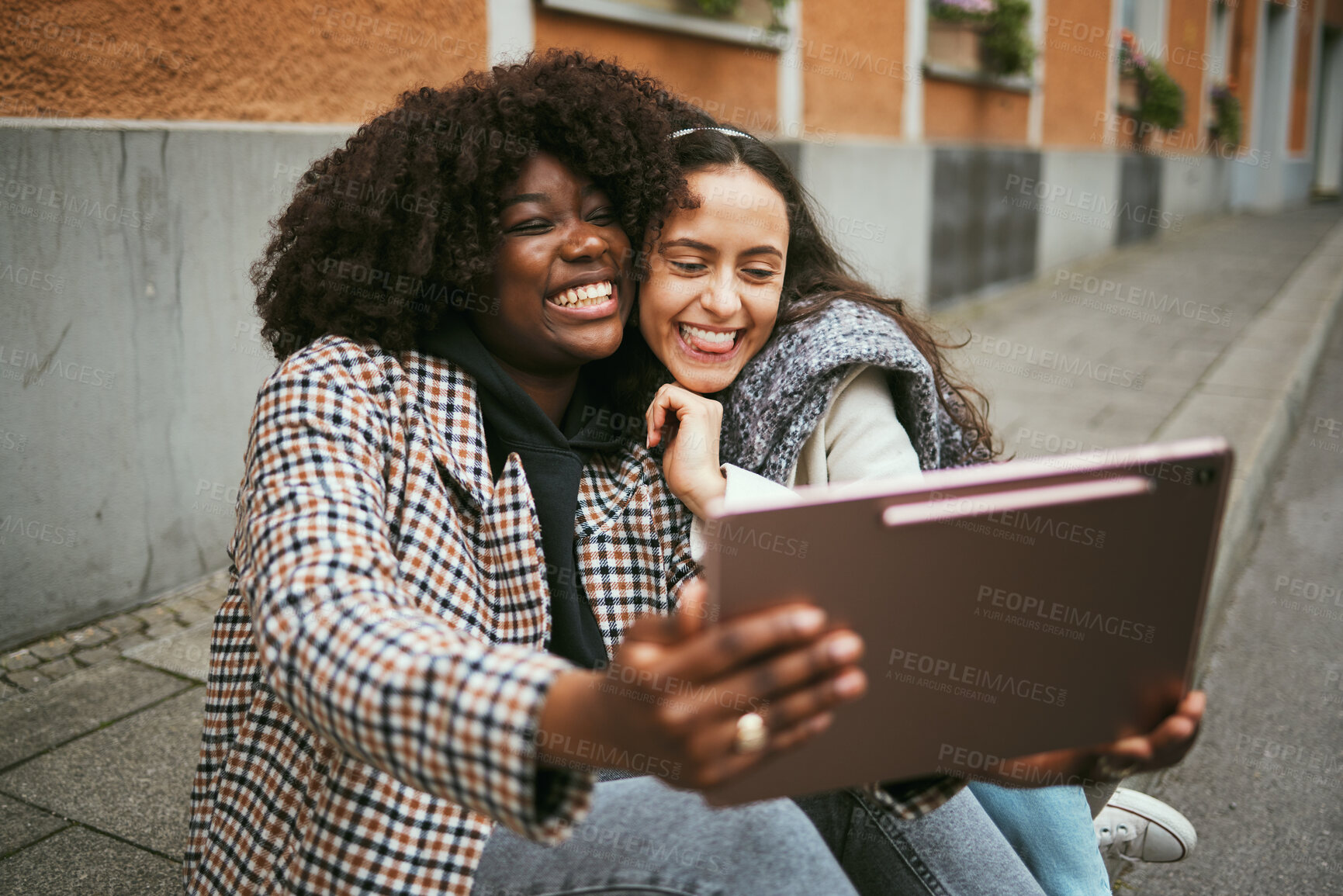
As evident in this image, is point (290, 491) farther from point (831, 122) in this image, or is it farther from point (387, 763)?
point (831, 122)

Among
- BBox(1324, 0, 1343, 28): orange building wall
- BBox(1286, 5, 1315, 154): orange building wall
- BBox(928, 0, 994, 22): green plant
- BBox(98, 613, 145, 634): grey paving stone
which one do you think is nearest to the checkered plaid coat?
BBox(98, 613, 145, 634): grey paving stone

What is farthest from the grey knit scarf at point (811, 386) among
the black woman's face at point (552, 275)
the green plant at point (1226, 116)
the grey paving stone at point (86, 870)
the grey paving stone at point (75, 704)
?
the green plant at point (1226, 116)

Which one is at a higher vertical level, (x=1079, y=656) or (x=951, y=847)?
(x=1079, y=656)

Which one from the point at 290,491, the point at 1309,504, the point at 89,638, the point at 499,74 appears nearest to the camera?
the point at 290,491

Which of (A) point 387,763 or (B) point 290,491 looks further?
(B) point 290,491

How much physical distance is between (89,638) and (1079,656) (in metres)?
2.89

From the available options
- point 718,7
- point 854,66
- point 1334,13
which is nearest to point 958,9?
point 854,66

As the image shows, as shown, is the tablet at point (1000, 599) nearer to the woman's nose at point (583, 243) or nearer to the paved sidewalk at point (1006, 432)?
the woman's nose at point (583, 243)

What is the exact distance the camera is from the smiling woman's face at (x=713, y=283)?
200 cm

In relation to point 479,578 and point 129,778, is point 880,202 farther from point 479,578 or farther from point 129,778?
point 479,578

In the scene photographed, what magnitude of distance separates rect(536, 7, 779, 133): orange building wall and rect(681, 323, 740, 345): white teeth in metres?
3.13

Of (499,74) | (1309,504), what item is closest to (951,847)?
(499,74)

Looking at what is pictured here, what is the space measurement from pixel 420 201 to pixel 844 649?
1010mm

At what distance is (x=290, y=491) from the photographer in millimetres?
1231
